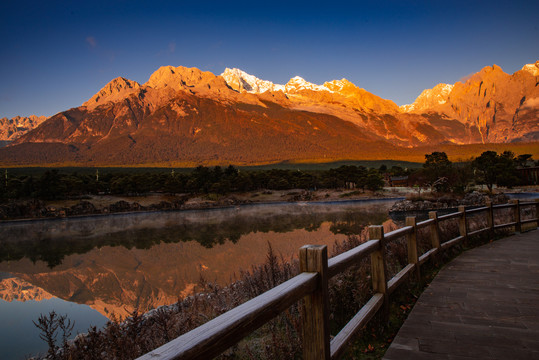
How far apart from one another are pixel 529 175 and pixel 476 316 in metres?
51.2

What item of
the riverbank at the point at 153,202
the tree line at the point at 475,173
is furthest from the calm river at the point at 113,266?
the tree line at the point at 475,173

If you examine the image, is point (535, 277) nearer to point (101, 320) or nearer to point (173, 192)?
point (101, 320)

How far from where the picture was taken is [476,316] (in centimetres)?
429

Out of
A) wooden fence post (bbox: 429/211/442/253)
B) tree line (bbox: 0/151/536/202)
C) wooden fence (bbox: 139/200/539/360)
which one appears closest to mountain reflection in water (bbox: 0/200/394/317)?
wooden fence post (bbox: 429/211/442/253)

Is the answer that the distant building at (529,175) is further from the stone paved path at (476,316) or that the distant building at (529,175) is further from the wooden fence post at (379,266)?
the wooden fence post at (379,266)

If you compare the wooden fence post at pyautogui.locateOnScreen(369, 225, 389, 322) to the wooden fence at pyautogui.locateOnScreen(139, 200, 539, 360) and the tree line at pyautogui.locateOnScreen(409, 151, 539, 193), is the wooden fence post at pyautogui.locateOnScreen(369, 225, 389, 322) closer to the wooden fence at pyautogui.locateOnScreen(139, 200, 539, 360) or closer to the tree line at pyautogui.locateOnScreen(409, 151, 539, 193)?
the wooden fence at pyautogui.locateOnScreen(139, 200, 539, 360)

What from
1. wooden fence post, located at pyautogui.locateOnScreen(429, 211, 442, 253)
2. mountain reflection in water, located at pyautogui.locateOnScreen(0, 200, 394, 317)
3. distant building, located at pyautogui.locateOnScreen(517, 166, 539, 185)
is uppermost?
wooden fence post, located at pyautogui.locateOnScreen(429, 211, 442, 253)

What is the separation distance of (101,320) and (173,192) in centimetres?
4520

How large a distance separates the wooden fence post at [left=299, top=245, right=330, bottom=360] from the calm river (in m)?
4.91

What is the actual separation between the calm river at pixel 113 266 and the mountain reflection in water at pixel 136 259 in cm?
4

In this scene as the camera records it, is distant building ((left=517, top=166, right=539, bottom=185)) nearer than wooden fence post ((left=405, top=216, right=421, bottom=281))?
No

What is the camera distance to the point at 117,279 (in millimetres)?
13172

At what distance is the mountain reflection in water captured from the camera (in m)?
11.4

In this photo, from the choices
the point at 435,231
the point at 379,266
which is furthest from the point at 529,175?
the point at 379,266
